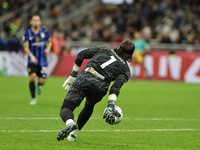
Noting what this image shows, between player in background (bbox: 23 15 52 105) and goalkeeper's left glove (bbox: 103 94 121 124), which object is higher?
goalkeeper's left glove (bbox: 103 94 121 124)

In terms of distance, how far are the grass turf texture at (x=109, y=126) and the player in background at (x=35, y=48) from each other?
0.83 m

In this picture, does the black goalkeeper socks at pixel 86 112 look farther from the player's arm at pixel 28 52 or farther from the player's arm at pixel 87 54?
the player's arm at pixel 28 52

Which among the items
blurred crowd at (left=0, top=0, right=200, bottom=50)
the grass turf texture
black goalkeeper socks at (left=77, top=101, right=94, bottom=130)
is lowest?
blurred crowd at (left=0, top=0, right=200, bottom=50)

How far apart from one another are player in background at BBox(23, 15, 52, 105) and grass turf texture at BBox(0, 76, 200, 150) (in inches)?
32.5

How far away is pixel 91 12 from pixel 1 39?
8.32 meters

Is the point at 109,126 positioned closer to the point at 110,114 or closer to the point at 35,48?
the point at 110,114

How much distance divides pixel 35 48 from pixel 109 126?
4670 mm

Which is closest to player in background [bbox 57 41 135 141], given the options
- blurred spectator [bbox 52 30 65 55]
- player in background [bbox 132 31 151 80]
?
player in background [bbox 132 31 151 80]

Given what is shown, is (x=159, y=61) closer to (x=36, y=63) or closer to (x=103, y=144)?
(x=36, y=63)

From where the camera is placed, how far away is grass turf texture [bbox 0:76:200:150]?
21.5 ft

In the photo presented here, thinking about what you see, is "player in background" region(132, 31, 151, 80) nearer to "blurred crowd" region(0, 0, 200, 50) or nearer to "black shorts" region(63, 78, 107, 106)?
"blurred crowd" region(0, 0, 200, 50)

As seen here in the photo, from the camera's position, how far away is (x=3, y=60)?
25.6m

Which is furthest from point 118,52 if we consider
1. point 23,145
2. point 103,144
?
point 23,145

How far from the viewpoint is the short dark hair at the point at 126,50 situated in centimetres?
638
